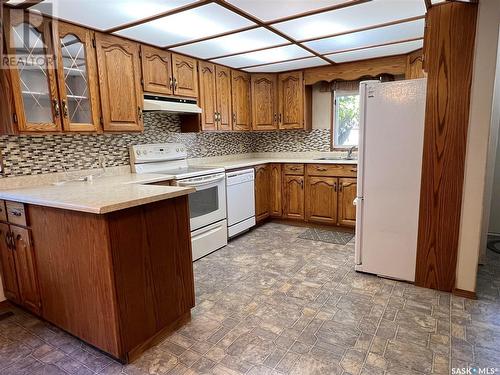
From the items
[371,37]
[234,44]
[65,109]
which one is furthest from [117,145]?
[371,37]

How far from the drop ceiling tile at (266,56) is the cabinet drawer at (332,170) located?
4.33 feet

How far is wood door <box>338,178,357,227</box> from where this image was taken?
12.3 ft

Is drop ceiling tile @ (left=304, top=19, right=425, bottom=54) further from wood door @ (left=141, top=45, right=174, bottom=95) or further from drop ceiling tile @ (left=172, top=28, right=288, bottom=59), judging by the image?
wood door @ (left=141, top=45, right=174, bottom=95)

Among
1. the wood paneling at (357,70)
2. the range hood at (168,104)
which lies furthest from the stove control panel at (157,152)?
the wood paneling at (357,70)

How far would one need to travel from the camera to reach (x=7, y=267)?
2252 millimetres

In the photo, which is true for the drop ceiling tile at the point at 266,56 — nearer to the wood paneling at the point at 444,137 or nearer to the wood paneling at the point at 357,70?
the wood paneling at the point at 357,70

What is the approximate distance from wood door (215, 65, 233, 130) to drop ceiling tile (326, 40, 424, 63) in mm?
1274

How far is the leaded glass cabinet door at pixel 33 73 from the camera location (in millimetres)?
2064

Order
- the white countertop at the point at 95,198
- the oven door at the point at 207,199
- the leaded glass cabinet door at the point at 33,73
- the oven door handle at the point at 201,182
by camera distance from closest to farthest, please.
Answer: the white countertop at the point at 95,198, the leaded glass cabinet door at the point at 33,73, the oven door handle at the point at 201,182, the oven door at the point at 207,199

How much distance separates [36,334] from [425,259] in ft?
9.12

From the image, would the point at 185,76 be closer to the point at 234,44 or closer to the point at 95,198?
the point at 234,44

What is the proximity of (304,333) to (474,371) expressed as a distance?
0.87 meters

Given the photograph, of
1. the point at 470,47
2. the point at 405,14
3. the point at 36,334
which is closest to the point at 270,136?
the point at 405,14

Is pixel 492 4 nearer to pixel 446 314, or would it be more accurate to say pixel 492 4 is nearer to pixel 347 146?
pixel 446 314
